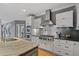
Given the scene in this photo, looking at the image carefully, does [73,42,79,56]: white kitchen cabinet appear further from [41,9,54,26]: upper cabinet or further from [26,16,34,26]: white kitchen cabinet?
[26,16,34,26]: white kitchen cabinet

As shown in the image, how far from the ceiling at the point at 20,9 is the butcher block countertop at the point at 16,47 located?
0.44 m

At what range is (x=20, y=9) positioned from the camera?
2055 millimetres

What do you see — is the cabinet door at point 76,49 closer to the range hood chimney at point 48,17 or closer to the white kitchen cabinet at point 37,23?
the range hood chimney at point 48,17

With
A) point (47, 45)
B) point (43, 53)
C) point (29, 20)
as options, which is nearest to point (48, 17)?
point (29, 20)

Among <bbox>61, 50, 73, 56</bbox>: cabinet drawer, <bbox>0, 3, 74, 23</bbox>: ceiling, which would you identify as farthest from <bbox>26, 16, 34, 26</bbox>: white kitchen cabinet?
<bbox>61, 50, 73, 56</bbox>: cabinet drawer

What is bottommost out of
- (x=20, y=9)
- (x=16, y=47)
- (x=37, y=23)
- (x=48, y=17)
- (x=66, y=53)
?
(x=66, y=53)

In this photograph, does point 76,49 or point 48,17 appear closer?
point 48,17

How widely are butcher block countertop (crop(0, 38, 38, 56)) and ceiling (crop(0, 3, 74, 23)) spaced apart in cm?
44

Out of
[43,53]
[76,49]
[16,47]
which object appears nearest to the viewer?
[16,47]

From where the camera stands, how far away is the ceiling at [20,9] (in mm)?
2027

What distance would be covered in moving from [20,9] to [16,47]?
2.21 ft

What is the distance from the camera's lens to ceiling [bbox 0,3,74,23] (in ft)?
6.65

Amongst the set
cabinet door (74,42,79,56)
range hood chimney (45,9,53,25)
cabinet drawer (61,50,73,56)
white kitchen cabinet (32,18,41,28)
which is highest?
range hood chimney (45,9,53,25)

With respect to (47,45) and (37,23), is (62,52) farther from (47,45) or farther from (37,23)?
(37,23)
